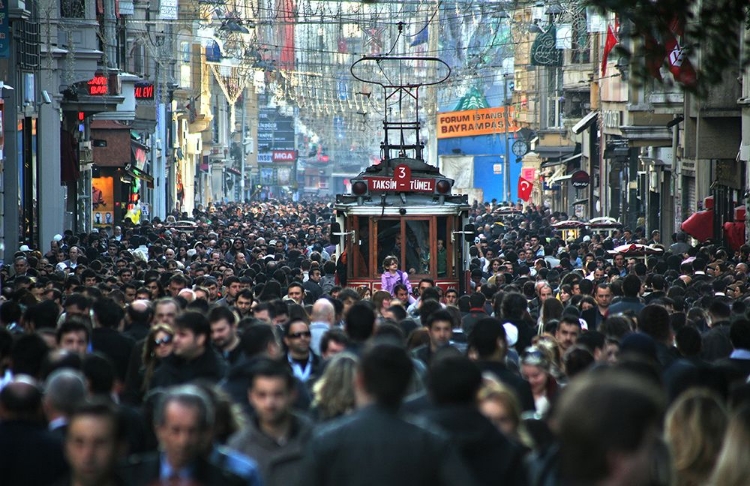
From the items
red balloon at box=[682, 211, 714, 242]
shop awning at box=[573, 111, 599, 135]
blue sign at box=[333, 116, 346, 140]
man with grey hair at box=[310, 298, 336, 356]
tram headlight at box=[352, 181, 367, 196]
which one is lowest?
man with grey hair at box=[310, 298, 336, 356]

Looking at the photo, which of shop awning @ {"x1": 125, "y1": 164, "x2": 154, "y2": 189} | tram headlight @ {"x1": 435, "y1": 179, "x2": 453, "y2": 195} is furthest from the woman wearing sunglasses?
shop awning @ {"x1": 125, "y1": 164, "x2": 154, "y2": 189}

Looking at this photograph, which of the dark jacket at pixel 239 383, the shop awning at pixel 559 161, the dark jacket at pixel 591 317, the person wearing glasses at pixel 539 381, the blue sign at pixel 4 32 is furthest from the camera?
the shop awning at pixel 559 161

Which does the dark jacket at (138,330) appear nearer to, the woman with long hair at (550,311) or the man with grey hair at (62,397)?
the woman with long hair at (550,311)

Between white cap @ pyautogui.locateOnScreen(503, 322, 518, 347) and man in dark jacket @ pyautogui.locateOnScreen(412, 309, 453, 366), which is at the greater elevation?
man in dark jacket @ pyautogui.locateOnScreen(412, 309, 453, 366)

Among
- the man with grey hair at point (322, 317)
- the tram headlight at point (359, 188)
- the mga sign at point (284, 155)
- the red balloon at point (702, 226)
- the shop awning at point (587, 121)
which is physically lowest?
the man with grey hair at point (322, 317)

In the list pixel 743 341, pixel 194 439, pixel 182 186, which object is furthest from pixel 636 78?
pixel 182 186

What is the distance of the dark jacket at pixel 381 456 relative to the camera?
5.25 metres

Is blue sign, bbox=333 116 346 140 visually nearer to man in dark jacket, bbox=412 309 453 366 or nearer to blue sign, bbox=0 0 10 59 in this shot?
blue sign, bbox=0 0 10 59

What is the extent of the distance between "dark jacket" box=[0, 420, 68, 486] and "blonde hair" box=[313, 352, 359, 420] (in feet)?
4.22

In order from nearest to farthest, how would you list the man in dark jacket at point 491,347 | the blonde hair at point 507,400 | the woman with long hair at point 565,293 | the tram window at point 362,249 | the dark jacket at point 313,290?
1. the blonde hair at point 507,400
2. the man in dark jacket at point 491,347
3. the woman with long hair at point 565,293
4. the dark jacket at point 313,290
5. the tram window at point 362,249

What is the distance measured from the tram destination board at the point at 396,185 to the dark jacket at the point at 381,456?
16505mm

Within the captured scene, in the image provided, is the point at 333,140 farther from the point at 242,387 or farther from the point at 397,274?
the point at 242,387

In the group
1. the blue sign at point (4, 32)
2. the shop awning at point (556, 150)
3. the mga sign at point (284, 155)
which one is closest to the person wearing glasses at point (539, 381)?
the blue sign at point (4, 32)

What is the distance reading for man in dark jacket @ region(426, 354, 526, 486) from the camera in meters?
5.80
